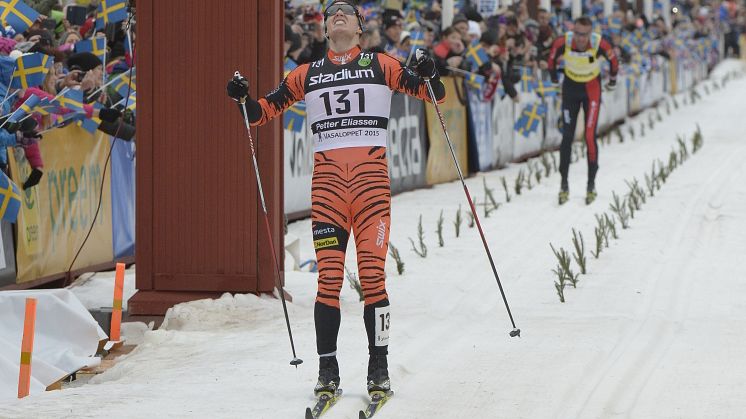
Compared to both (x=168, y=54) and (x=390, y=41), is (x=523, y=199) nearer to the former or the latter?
(x=390, y=41)

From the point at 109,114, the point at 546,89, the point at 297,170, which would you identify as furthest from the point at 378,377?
the point at 546,89

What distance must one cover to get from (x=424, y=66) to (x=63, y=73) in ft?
15.5

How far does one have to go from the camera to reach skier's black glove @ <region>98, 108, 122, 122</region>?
436 inches

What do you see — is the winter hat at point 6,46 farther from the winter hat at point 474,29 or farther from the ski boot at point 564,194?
the winter hat at point 474,29

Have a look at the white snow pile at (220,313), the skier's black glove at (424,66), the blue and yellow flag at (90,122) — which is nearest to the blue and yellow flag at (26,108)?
the blue and yellow flag at (90,122)

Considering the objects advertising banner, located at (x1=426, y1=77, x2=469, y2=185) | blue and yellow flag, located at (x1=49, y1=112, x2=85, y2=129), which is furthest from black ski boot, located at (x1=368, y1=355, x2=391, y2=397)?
advertising banner, located at (x1=426, y1=77, x2=469, y2=185)

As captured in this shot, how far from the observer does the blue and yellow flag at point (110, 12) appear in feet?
36.9

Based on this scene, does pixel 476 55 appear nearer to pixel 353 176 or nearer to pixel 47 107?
pixel 47 107

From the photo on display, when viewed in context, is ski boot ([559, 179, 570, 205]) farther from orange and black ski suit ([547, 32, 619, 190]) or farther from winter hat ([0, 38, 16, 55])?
winter hat ([0, 38, 16, 55])

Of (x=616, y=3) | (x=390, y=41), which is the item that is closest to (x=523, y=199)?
(x=390, y=41)

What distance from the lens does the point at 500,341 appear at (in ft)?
27.6

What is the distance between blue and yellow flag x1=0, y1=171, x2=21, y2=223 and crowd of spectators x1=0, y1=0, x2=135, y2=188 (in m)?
0.15

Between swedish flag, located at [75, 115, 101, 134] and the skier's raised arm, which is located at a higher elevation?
the skier's raised arm

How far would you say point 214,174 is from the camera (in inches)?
382
